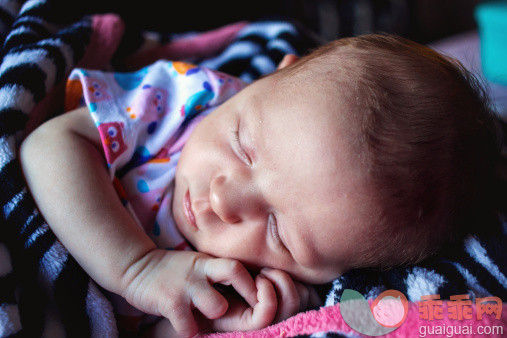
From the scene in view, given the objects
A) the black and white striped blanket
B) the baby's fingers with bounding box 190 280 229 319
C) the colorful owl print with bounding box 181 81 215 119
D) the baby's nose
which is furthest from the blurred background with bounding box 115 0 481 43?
the baby's fingers with bounding box 190 280 229 319

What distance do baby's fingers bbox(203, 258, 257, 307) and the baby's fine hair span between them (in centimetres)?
23

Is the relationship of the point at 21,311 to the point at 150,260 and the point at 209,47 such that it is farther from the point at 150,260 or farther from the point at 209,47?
the point at 209,47

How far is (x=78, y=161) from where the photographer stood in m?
0.88

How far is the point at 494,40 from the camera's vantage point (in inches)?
72.1

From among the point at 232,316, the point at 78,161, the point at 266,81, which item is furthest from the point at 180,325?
the point at 266,81

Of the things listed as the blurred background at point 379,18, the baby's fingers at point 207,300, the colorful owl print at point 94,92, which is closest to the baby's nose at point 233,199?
the baby's fingers at point 207,300

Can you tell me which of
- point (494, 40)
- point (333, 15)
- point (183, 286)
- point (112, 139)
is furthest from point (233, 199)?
point (333, 15)

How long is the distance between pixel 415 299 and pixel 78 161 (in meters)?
0.70

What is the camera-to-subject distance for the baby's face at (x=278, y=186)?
81 cm

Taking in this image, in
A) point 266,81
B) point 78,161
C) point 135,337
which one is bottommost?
point 135,337

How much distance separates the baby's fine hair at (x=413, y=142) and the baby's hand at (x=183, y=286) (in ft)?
0.84

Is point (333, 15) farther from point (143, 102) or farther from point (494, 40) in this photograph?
point (143, 102)

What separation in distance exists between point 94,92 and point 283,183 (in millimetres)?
484

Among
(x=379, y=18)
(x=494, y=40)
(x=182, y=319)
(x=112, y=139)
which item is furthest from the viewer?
(x=379, y=18)
